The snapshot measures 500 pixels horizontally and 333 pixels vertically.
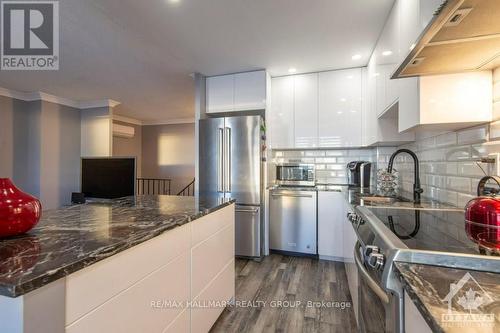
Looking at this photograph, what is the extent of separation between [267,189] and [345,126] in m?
1.29

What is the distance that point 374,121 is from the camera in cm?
263

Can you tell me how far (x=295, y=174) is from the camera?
3371 millimetres

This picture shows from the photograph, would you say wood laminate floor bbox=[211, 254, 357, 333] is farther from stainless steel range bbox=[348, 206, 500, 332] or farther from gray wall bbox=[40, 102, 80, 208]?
gray wall bbox=[40, 102, 80, 208]

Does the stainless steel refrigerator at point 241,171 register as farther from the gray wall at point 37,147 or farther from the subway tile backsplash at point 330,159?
the gray wall at point 37,147

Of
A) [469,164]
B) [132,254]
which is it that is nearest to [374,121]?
[469,164]

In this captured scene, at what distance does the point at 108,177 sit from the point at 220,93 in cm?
190

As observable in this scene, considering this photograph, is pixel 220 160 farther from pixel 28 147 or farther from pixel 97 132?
pixel 28 147

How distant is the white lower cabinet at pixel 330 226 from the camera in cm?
290

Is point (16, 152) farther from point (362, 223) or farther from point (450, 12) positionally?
point (450, 12)

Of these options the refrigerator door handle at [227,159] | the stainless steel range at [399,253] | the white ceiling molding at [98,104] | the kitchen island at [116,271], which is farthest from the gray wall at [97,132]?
the stainless steel range at [399,253]

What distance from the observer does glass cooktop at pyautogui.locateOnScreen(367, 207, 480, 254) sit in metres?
0.80

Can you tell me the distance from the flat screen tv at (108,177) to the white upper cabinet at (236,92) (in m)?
1.33

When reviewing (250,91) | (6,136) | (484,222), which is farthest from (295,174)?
(6,136)

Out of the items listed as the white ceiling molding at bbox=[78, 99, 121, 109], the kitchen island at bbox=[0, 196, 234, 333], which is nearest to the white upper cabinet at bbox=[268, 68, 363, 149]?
the kitchen island at bbox=[0, 196, 234, 333]
